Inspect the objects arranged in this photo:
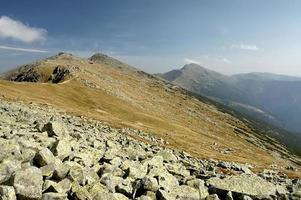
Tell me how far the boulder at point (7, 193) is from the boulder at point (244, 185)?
45.1ft

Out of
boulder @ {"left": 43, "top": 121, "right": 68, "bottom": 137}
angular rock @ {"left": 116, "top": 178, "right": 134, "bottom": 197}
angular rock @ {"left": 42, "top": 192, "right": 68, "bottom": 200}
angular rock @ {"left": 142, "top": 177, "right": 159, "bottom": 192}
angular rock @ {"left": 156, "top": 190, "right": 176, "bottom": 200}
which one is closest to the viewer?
angular rock @ {"left": 42, "top": 192, "right": 68, "bottom": 200}

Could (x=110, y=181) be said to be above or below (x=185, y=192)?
above

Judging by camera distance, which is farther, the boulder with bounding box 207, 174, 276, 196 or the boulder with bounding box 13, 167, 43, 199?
the boulder with bounding box 207, 174, 276, 196

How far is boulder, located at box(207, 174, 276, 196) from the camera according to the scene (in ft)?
85.1

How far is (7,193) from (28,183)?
1414 mm

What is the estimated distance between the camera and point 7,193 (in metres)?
18.5

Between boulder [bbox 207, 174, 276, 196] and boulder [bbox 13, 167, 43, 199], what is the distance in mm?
12389

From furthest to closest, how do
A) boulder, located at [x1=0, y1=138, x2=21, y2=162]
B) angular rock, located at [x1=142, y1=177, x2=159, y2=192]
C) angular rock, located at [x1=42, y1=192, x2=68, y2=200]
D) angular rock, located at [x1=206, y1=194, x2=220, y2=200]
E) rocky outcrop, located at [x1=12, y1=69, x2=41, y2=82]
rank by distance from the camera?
rocky outcrop, located at [x1=12, y1=69, x2=41, y2=82] < angular rock, located at [x1=206, y1=194, x2=220, y2=200] < angular rock, located at [x1=142, y1=177, x2=159, y2=192] < boulder, located at [x1=0, y1=138, x2=21, y2=162] < angular rock, located at [x1=42, y1=192, x2=68, y2=200]

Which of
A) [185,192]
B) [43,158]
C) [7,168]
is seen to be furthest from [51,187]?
[185,192]

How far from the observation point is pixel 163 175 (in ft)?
86.5

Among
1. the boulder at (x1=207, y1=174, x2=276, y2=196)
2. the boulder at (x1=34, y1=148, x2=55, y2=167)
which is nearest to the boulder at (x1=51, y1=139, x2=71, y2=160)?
the boulder at (x1=34, y1=148, x2=55, y2=167)

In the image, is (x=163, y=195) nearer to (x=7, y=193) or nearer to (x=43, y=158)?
(x=43, y=158)

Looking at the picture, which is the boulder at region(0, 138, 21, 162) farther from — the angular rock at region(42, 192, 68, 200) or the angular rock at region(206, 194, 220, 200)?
the angular rock at region(206, 194, 220, 200)

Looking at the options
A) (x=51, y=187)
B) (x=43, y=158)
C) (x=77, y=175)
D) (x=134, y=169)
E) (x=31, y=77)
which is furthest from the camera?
(x=31, y=77)
